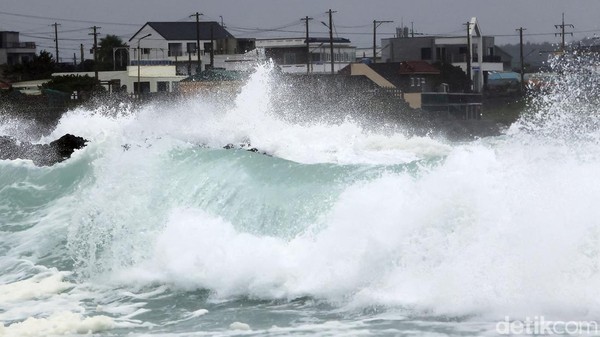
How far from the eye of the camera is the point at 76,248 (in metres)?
16.3

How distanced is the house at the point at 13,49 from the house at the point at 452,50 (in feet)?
106

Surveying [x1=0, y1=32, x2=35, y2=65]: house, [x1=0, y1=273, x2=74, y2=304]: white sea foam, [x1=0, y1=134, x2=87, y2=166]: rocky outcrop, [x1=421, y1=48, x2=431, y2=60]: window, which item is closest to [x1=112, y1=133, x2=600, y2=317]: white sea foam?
[x1=0, y1=273, x2=74, y2=304]: white sea foam

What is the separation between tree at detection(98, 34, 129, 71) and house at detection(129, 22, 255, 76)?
1205mm

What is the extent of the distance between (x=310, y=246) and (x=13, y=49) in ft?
301

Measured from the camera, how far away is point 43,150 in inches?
1231

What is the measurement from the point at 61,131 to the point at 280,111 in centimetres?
851

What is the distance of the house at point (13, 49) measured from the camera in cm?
10038

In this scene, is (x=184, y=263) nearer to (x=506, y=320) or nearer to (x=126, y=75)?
(x=506, y=320)

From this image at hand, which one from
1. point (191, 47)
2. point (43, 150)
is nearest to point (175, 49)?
point (191, 47)

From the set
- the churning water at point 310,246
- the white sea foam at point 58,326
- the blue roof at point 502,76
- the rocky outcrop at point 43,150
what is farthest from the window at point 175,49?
the white sea foam at point 58,326

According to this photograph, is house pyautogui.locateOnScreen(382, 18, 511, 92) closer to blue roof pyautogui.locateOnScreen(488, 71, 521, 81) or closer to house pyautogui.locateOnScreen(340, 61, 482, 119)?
blue roof pyautogui.locateOnScreen(488, 71, 521, 81)

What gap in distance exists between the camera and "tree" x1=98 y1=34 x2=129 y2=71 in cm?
9306

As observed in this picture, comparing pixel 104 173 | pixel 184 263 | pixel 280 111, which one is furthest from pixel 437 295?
pixel 280 111

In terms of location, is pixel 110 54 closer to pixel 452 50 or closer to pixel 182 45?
pixel 182 45
